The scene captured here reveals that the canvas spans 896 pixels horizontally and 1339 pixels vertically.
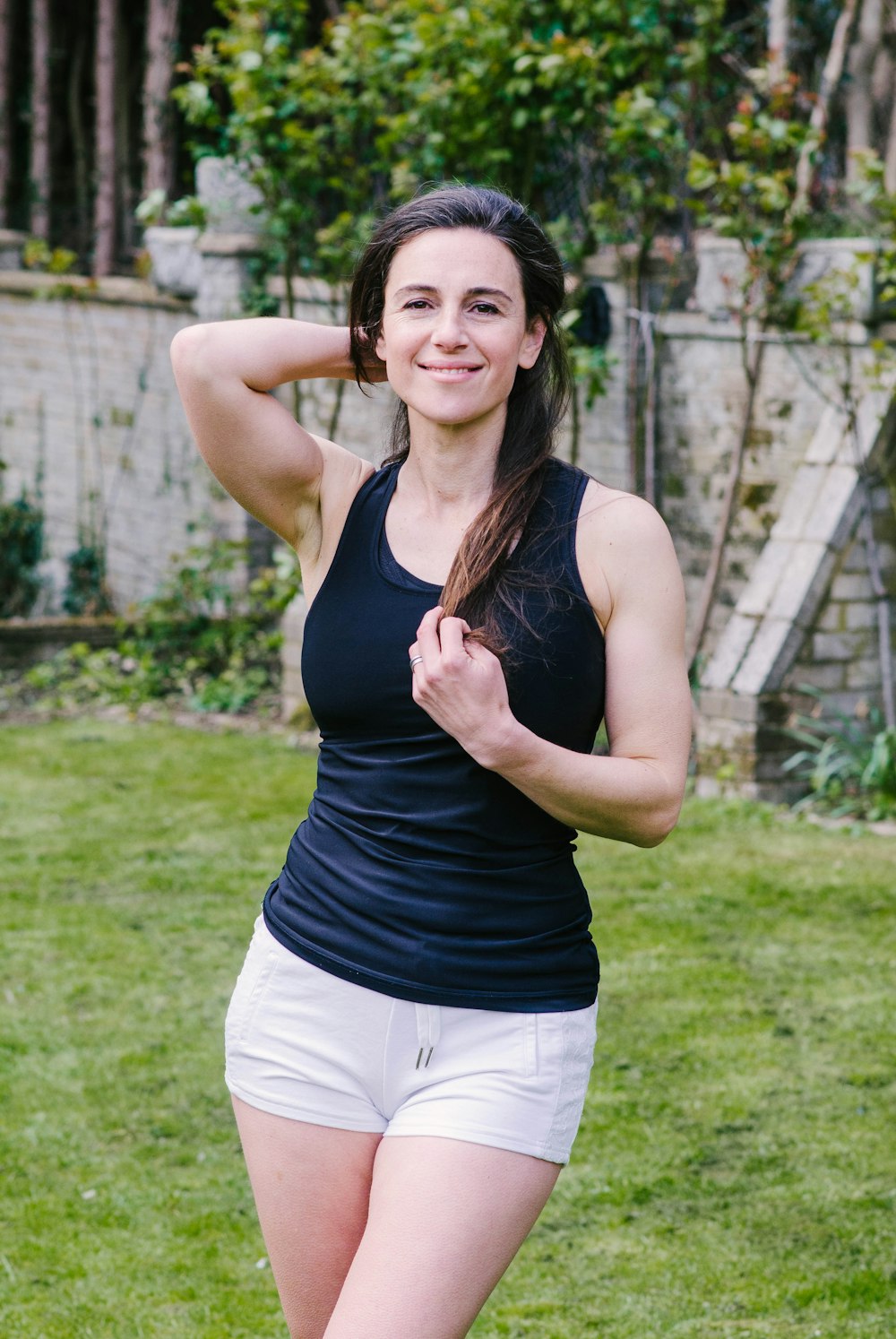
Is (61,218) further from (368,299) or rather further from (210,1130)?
(368,299)

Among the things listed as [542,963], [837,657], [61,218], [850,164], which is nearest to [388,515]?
[542,963]

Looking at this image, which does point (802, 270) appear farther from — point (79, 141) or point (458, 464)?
point (79, 141)

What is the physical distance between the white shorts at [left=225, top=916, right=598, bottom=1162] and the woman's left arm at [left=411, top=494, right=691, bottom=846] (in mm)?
271

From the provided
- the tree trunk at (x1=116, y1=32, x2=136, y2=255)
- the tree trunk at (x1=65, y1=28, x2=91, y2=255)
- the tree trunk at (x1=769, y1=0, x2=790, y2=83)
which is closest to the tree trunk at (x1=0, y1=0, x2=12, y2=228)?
the tree trunk at (x1=65, y1=28, x2=91, y2=255)

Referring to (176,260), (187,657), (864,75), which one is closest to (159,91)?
(176,260)

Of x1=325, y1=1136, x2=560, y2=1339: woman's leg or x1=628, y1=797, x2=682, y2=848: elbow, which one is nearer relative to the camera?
x1=325, y1=1136, x2=560, y2=1339: woman's leg

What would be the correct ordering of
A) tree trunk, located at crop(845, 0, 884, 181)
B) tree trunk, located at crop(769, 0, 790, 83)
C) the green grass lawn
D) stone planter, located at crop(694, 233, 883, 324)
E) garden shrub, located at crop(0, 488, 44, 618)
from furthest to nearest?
garden shrub, located at crop(0, 488, 44, 618) → tree trunk, located at crop(845, 0, 884, 181) → tree trunk, located at crop(769, 0, 790, 83) → stone planter, located at crop(694, 233, 883, 324) → the green grass lawn

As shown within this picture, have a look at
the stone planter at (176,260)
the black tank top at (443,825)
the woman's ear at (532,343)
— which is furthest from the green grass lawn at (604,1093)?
the stone planter at (176,260)

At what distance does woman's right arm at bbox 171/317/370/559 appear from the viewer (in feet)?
7.23

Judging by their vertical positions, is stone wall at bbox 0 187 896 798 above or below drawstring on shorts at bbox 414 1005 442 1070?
below

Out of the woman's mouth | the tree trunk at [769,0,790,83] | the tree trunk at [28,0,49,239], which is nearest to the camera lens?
the woman's mouth

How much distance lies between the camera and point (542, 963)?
204 centimetres

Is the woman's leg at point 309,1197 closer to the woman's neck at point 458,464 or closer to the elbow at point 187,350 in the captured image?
the woman's neck at point 458,464

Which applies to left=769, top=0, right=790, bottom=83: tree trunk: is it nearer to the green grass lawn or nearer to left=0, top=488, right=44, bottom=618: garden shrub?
the green grass lawn
